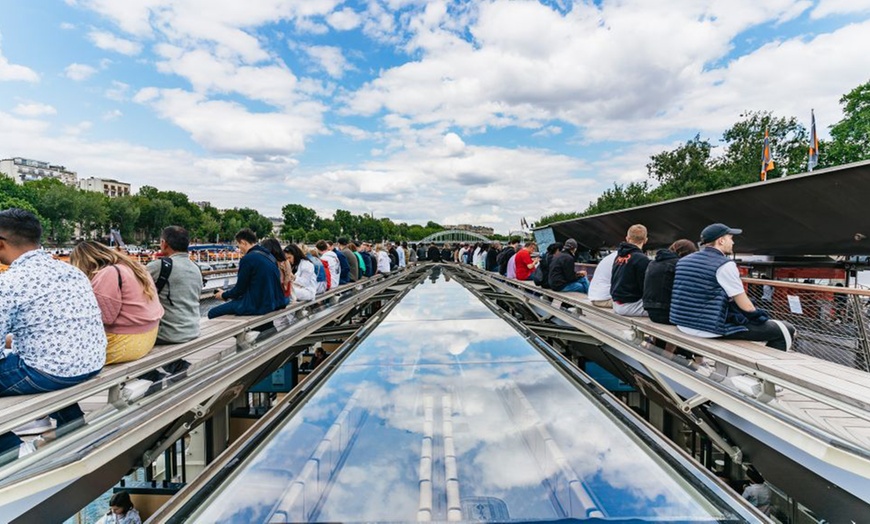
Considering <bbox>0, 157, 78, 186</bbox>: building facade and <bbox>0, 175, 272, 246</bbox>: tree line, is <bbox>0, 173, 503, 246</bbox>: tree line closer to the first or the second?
<bbox>0, 175, 272, 246</bbox>: tree line

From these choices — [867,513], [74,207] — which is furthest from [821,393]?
[74,207]

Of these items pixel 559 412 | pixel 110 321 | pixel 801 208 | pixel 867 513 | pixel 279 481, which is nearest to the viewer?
pixel 279 481

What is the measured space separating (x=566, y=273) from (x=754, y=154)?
36090 mm

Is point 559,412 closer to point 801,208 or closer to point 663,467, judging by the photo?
point 663,467

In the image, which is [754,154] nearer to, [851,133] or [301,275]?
[851,133]

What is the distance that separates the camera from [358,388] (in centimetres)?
309

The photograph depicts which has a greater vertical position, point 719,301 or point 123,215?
point 123,215

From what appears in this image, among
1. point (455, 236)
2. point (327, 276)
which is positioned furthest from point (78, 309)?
point (455, 236)

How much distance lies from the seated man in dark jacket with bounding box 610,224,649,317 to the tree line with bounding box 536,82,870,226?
31389mm

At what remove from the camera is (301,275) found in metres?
7.81

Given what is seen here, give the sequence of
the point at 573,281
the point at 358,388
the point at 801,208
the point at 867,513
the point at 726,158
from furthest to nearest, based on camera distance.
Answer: the point at 726,158 < the point at 801,208 < the point at 573,281 < the point at 358,388 < the point at 867,513

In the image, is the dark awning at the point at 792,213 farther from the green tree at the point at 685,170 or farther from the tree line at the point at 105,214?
the tree line at the point at 105,214

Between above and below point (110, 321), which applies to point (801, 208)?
above

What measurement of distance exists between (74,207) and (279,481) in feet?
278
